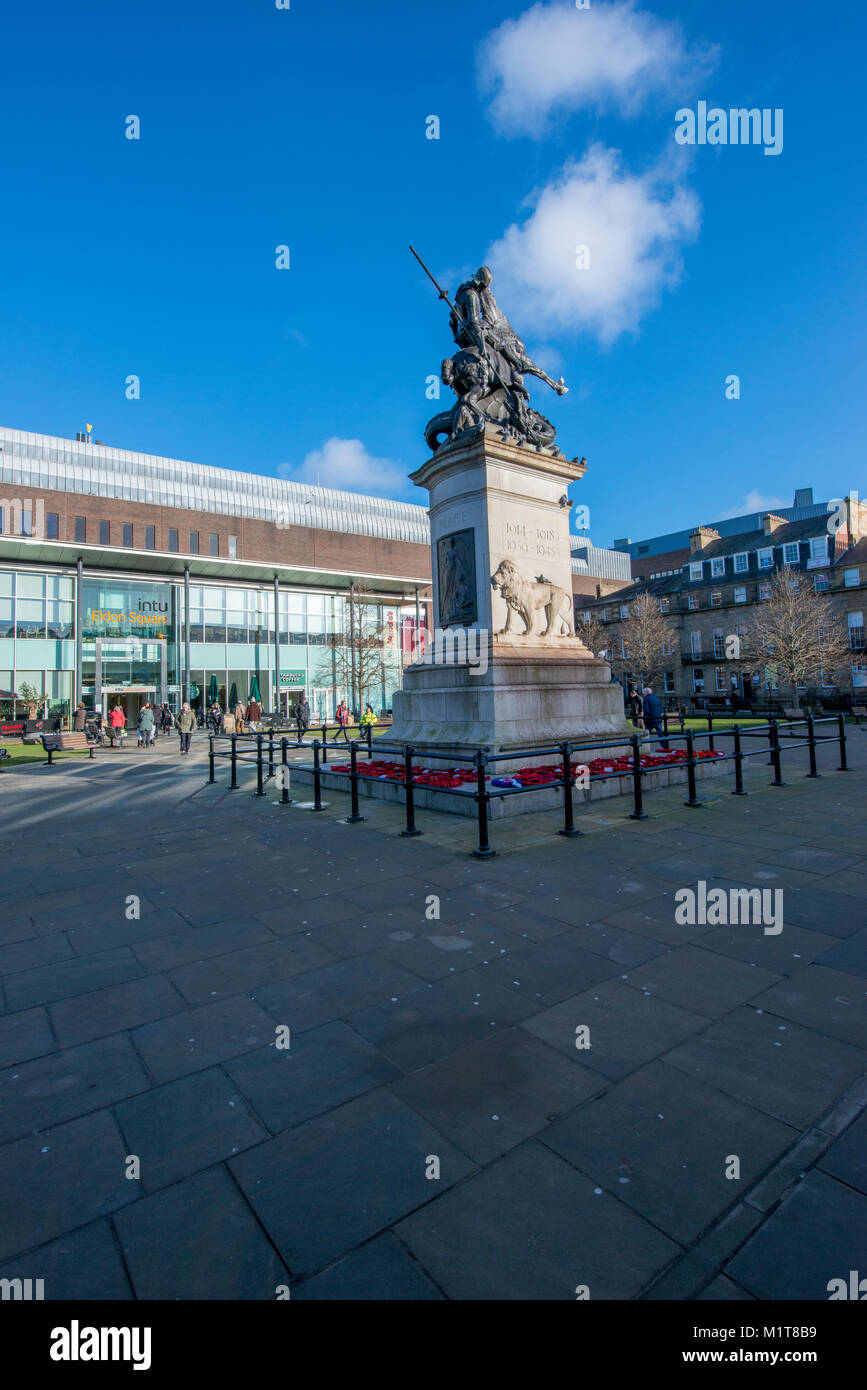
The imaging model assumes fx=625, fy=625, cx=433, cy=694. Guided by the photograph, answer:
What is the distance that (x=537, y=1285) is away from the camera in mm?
1784

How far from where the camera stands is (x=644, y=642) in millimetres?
51750

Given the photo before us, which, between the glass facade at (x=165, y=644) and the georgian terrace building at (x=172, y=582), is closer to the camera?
the glass facade at (x=165, y=644)

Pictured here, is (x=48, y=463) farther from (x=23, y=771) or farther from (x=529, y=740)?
(x=529, y=740)

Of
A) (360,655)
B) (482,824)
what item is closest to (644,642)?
(360,655)

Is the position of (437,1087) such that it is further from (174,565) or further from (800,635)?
(174,565)

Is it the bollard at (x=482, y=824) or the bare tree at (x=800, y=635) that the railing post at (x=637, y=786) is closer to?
the bollard at (x=482, y=824)

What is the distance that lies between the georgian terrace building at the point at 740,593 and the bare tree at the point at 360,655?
19554 millimetres

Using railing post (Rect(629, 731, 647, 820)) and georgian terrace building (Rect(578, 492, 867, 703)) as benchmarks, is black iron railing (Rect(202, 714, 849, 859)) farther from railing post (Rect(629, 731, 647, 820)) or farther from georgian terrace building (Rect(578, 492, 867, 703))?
georgian terrace building (Rect(578, 492, 867, 703))

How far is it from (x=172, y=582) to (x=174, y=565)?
1192 mm

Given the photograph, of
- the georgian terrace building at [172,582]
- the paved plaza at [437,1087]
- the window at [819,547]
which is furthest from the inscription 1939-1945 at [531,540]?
the window at [819,547]

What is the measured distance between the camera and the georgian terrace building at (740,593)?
4419 cm

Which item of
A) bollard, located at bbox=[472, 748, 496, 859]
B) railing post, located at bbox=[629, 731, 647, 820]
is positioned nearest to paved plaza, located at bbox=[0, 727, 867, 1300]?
bollard, located at bbox=[472, 748, 496, 859]

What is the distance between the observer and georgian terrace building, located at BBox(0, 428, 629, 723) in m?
38.5
